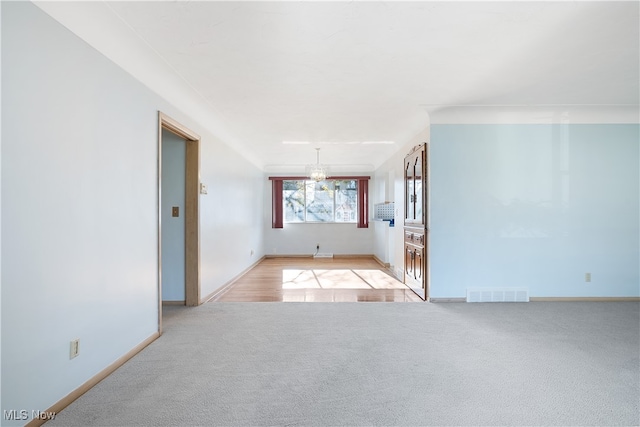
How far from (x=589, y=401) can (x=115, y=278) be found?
3.21 metres

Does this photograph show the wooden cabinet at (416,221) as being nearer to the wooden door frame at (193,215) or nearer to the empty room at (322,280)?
the empty room at (322,280)

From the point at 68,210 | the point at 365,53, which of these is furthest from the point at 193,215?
the point at 365,53

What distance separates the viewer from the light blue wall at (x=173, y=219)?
395 centimetres

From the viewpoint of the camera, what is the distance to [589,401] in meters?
1.89

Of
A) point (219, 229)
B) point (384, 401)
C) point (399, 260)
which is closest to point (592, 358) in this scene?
point (384, 401)

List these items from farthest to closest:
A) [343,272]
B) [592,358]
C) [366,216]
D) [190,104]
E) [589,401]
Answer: [366,216] < [343,272] < [190,104] < [592,358] < [589,401]

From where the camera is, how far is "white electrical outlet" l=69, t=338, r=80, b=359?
1872 mm

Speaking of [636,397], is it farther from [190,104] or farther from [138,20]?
[190,104]

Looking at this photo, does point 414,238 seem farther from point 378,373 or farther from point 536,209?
point 378,373

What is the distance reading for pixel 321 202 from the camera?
28.7 ft

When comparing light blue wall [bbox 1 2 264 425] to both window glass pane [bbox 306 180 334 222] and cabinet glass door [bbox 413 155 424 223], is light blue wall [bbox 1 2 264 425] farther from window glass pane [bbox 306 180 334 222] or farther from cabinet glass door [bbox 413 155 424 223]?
window glass pane [bbox 306 180 334 222]

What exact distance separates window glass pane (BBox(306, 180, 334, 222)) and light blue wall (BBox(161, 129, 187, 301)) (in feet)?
16.4

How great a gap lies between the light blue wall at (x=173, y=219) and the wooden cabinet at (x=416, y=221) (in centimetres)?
315

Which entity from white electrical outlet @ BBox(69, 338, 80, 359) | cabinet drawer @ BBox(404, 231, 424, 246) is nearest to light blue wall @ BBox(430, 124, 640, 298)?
cabinet drawer @ BBox(404, 231, 424, 246)
